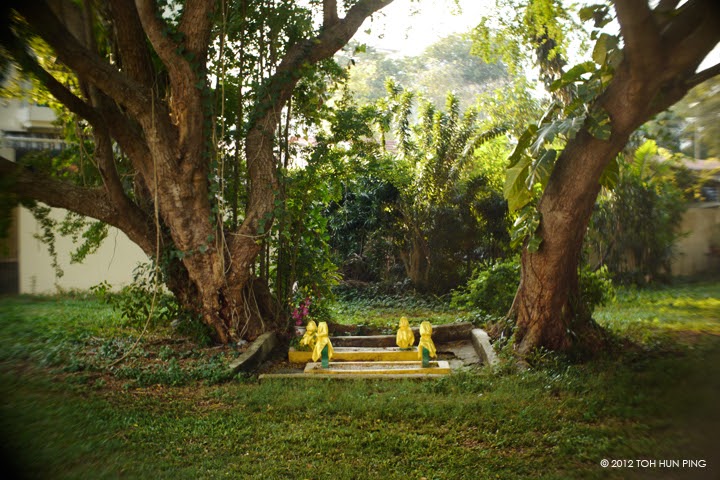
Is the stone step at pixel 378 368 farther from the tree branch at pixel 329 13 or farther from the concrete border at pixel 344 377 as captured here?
the tree branch at pixel 329 13

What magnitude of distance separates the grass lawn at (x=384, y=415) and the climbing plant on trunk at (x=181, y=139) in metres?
1.03

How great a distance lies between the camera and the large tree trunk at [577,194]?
13.0 feet

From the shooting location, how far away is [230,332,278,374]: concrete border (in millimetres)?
5685

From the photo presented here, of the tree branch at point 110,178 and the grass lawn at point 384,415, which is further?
the tree branch at point 110,178

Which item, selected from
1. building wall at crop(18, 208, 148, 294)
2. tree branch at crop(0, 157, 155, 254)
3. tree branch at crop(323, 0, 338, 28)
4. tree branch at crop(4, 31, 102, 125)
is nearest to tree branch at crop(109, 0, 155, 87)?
tree branch at crop(4, 31, 102, 125)

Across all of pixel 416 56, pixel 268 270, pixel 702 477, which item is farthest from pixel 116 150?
pixel 416 56

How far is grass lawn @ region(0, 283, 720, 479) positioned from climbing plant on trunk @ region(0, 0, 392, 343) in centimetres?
103

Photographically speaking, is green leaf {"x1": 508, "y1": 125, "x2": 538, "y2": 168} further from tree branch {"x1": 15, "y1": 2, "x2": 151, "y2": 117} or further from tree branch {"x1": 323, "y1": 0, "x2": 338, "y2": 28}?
tree branch {"x1": 15, "y1": 2, "x2": 151, "y2": 117}

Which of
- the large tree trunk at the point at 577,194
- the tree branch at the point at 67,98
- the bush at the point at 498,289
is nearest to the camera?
the large tree trunk at the point at 577,194

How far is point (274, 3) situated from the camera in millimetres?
6730

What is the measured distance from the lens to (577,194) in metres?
5.41

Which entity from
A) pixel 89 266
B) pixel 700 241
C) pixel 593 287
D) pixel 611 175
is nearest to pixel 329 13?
pixel 611 175

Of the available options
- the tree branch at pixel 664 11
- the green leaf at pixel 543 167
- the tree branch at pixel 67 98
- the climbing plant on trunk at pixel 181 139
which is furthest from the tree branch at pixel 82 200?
the tree branch at pixel 664 11

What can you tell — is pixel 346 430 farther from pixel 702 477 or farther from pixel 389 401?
pixel 702 477
